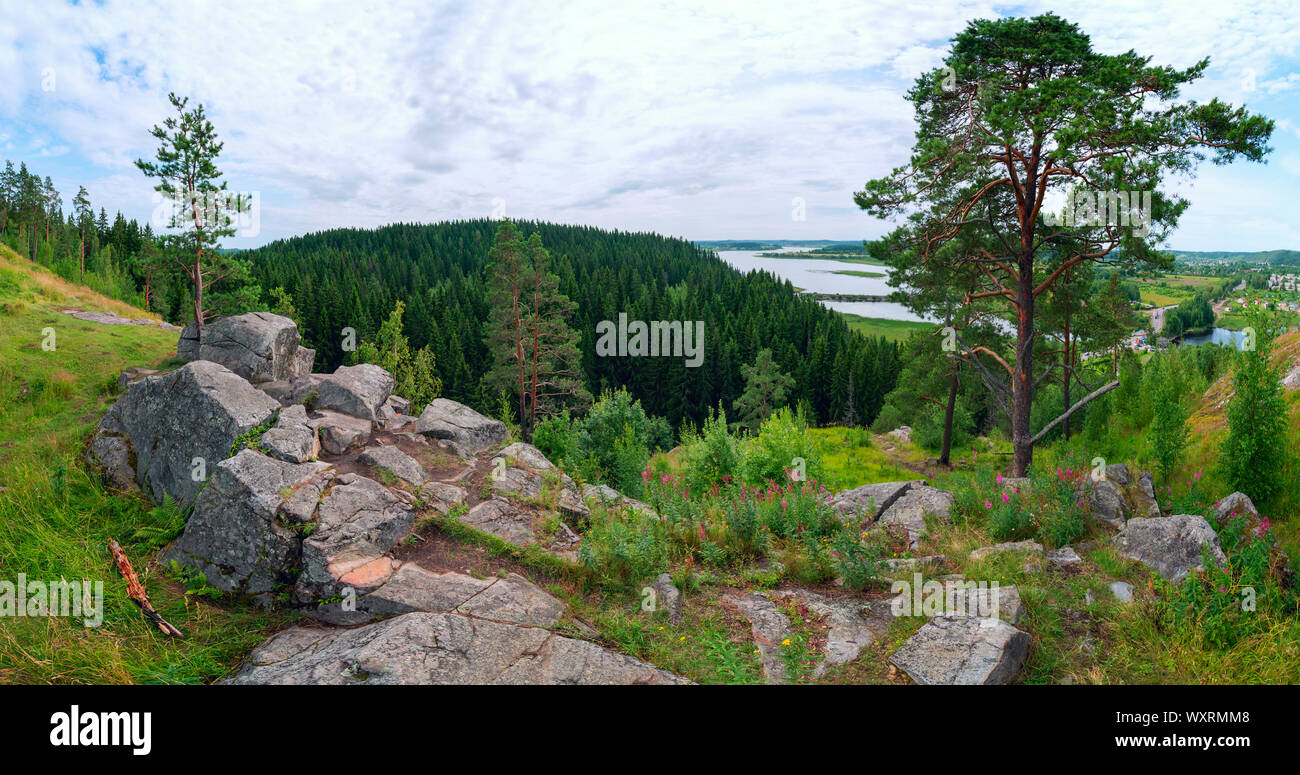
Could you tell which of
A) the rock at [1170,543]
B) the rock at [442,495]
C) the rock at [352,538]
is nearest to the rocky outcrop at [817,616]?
the rock at [1170,543]

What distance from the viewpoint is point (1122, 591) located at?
22.7 ft

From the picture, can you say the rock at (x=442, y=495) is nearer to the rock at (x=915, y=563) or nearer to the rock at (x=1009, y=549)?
the rock at (x=915, y=563)

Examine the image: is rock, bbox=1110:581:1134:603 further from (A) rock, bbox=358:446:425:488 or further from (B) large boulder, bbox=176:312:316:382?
(B) large boulder, bbox=176:312:316:382

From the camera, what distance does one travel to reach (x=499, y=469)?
11.4 metres

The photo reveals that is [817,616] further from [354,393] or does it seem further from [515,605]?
[354,393]

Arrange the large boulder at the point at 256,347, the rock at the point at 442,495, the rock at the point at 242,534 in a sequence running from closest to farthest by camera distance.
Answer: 1. the rock at the point at 242,534
2. the rock at the point at 442,495
3. the large boulder at the point at 256,347

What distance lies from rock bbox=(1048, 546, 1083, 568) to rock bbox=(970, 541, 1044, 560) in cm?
18

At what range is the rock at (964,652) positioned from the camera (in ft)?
17.8

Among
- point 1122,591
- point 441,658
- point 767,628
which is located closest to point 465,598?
point 441,658

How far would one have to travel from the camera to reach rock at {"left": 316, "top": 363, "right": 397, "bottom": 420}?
1240 centimetres

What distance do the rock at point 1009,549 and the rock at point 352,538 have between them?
8055 mm

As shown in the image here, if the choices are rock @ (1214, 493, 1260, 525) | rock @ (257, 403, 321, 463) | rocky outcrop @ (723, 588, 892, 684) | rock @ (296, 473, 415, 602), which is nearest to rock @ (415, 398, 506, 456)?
rock @ (257, 403, 321, 463)

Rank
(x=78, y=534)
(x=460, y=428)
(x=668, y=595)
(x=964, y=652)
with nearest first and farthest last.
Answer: (x=964, y=652) < (x=668, y=595) < (x=78, y=534) < (x=460, y=428)

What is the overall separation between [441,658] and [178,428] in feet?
26.4
